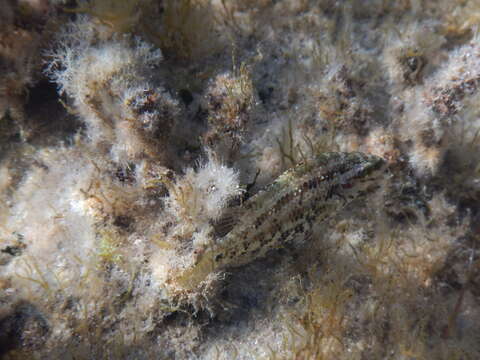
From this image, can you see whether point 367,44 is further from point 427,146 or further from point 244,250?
point 244,250

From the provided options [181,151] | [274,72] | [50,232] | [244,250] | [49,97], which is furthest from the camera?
[274,72]

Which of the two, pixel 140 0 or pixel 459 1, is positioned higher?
pixel 140 0

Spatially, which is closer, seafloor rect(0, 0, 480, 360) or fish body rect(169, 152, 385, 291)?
fish body rect(169, 152, 385, 291)

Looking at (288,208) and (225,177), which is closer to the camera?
(288,208)

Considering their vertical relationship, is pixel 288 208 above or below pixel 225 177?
below

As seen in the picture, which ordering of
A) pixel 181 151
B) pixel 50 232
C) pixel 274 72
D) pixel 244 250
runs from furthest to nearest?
pixel 274 72, pixel 181 151, pixel 50 232, pixel 244 250

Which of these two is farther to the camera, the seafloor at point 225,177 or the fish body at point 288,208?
the seafloor at point 225,177

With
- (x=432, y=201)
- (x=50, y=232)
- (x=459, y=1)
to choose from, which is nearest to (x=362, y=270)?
(x=432, y=201)

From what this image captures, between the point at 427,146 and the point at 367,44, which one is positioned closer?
the point at 427,146
